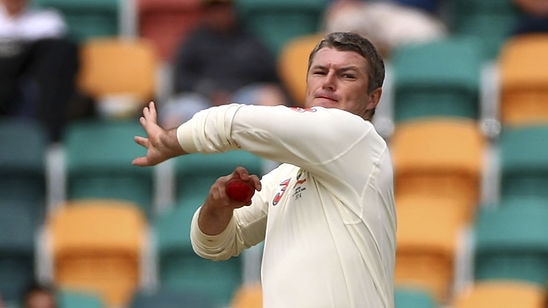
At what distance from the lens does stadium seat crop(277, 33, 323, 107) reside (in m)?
9.99

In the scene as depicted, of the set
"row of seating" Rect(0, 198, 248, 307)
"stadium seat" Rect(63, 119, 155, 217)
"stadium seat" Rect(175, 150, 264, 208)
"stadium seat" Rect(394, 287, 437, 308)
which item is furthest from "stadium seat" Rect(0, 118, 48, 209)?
"stadium seat" Rect(394, 287, 437, 308)

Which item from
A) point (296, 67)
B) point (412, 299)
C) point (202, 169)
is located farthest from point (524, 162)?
point (202, 169)

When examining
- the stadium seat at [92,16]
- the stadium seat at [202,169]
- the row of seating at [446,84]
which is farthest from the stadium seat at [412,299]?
the stadium seat at [92,16]

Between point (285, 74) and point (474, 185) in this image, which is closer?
point (474, 185)

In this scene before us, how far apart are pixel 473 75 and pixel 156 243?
7.15 ft

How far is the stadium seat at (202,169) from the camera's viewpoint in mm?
9297

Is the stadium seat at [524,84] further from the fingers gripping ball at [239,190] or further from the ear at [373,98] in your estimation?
the fingers gripping ball at [239,190]

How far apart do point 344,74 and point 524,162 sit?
4477 millimetres

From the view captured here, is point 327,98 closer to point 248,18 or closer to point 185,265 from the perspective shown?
point 185,265

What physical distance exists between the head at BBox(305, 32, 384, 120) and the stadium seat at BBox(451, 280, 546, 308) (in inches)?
125

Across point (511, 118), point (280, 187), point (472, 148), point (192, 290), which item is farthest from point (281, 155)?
point (511, 118)

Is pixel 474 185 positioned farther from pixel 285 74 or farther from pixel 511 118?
pixel 285 74

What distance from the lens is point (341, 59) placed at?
4770mm

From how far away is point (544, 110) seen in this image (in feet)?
32.2
